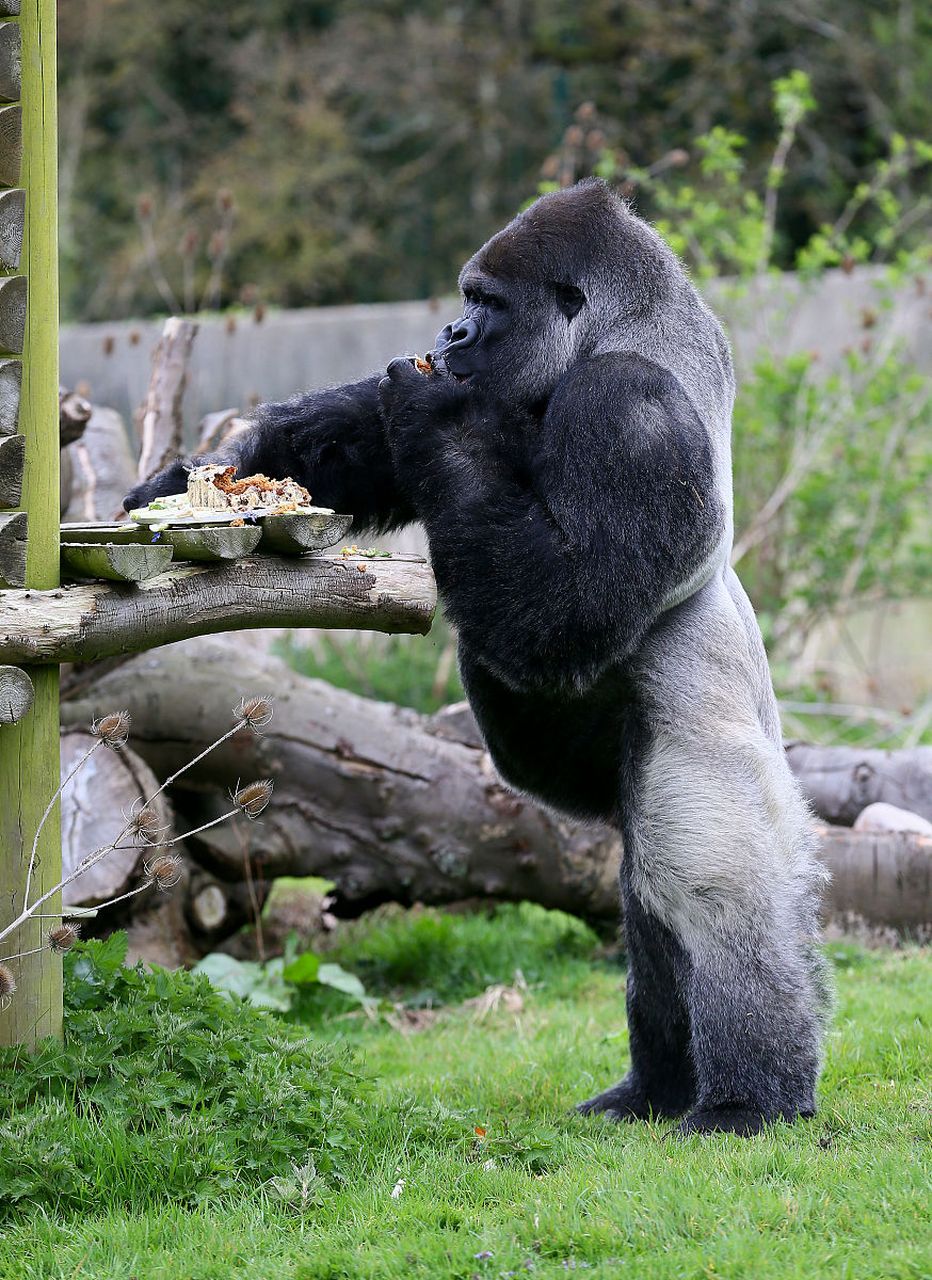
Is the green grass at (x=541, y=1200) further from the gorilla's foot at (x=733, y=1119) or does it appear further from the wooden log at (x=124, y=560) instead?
the wooden log at (x=124, y=560)

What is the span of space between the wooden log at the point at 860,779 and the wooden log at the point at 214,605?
3.35 metres

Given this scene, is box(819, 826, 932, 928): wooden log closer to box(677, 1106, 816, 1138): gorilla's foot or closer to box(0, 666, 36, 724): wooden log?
box(677, 1106, 816, 1138): gorilla's foot

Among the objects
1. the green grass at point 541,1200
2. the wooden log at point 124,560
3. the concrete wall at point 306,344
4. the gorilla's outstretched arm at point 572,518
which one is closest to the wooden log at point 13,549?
the wooden log at point 124,560

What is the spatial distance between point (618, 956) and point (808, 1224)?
3.16 meters

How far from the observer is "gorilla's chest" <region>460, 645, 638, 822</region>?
409 cm

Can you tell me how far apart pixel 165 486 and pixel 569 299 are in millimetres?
1269

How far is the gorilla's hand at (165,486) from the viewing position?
13.8 feet

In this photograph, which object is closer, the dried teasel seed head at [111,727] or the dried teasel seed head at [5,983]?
the dried teasel seed head at [5,983]

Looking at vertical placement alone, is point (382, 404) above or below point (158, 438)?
above

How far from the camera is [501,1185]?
3393 millimetres

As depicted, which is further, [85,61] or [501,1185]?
[85,61]

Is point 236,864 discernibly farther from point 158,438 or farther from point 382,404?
point 382,404

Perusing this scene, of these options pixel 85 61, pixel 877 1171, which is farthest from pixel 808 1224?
pixel 85 61

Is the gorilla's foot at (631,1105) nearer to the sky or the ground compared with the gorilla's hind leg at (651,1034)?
nearer to the ground
